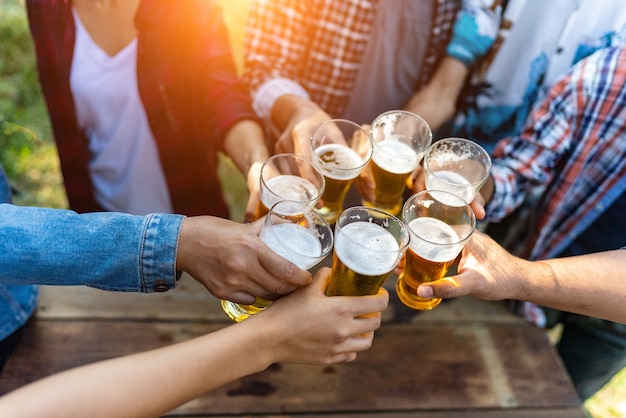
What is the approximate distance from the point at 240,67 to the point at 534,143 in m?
2.12

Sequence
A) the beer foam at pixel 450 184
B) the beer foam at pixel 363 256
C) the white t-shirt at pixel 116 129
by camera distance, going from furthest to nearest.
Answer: the white t-shirt at pixel 116 129 → the beer foam at pixel 450 184 → the beer foam at pixel 363 256

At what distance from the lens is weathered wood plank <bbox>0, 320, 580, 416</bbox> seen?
69.4 inches

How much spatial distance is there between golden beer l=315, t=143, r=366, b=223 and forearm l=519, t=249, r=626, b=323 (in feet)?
2.08

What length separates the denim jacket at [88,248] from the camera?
137cm

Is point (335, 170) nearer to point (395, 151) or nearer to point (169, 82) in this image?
point (395, 151)

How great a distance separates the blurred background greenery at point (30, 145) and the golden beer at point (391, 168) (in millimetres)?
1551

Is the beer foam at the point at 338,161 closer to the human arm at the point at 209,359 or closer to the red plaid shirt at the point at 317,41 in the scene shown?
the human arm at the point at 209,359

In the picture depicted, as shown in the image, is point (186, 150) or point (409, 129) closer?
point (409, 129)

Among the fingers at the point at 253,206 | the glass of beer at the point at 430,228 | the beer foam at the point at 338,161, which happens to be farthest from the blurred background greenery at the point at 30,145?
the glass of beer at the point at 430,228

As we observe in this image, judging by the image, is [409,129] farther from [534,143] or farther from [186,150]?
[186,150]

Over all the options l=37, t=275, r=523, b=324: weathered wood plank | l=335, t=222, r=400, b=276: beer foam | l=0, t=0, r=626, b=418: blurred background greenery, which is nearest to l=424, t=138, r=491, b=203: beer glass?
l=335, t=222, r=400, b=276: beer foam

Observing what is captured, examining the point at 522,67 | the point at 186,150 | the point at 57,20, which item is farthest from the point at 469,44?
the point at 57,20

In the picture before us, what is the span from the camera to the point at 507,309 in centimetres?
221

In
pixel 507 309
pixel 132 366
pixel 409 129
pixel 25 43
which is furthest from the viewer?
pixel 25 43
